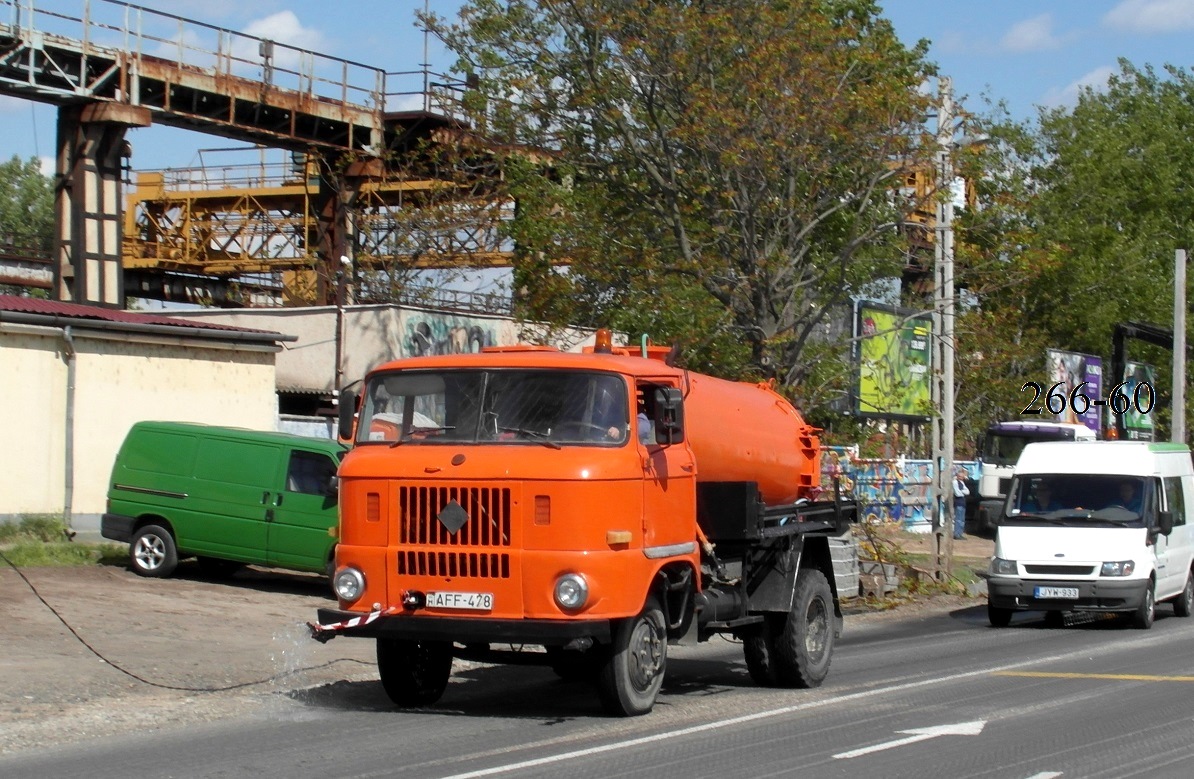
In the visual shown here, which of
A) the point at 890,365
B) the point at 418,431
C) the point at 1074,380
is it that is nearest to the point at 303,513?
the point at 418,431

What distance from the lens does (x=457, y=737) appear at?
383 inches

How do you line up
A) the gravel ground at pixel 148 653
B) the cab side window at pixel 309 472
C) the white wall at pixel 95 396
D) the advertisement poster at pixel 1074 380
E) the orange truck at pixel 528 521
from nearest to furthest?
the orange truck at pixel 528 521, the gravel ground at pixel 148 653, the cab side window at pixel 309 472, the white wall at pixel 95 396, the advertisement poster at pixel 1074 380

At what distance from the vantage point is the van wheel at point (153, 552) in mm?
19609

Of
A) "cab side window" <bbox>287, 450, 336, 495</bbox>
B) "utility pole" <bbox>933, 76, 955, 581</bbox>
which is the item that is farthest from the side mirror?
"cab side window" <bbox>287, 450, 336, 495</bbox>

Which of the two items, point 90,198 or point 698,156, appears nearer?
point 698,156

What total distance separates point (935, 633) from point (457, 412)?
33.7ft

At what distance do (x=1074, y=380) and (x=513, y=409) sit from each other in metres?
40.1

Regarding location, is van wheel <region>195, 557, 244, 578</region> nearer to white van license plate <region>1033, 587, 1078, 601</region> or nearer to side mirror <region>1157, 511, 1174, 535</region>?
white van license plate <region>1033, 587, 1078, 601</region>

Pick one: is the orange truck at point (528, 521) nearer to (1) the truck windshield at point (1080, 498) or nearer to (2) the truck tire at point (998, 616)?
(2) the truck tire at point (998, 616)

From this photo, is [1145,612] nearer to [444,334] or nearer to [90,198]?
[444,334]

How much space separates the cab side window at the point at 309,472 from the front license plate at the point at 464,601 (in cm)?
956

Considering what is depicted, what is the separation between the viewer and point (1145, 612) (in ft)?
63.2

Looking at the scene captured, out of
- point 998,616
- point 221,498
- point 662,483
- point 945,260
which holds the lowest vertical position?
point 998,616

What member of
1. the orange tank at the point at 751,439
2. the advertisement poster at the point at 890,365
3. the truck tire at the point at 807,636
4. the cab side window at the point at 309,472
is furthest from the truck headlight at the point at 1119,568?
the cab side window at the point at 309,472
